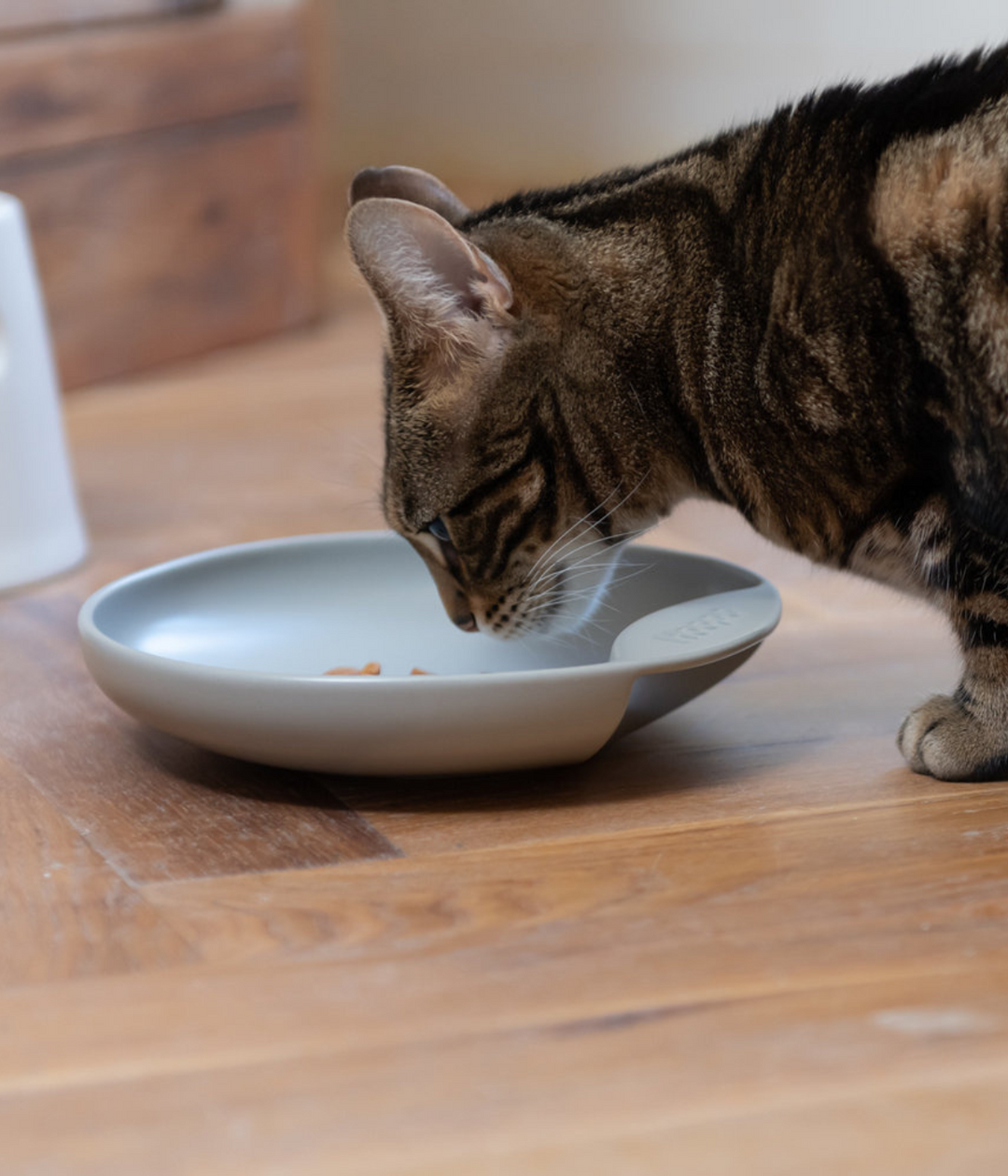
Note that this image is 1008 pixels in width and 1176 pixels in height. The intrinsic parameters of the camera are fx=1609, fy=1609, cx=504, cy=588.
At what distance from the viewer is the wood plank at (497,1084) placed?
783 mm

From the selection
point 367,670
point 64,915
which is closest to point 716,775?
point 367,670

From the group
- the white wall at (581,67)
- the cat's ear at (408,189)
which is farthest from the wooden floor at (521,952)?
the white wall at (581,67)

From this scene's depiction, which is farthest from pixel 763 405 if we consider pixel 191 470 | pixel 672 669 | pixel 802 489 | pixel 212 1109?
pixel 191 470

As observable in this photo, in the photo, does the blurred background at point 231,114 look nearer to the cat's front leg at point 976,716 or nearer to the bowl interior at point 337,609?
the bowl interior at point 337,609

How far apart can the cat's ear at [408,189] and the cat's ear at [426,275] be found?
0.52ft

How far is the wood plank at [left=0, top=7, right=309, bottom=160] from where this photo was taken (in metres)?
2.43

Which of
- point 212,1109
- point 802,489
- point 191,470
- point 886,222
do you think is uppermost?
point 886,222

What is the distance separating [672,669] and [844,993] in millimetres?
317

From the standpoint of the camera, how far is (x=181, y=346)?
9.33ft

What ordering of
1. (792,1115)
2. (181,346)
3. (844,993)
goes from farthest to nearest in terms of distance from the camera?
(181,346)
(844,993)
(792,1115)

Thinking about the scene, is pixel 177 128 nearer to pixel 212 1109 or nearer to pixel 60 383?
pixel 60 383

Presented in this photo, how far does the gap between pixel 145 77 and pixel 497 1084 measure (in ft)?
7.10

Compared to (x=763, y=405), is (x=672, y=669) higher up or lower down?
lower down

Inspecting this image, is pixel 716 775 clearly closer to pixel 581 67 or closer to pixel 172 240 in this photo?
pixel 172 240
